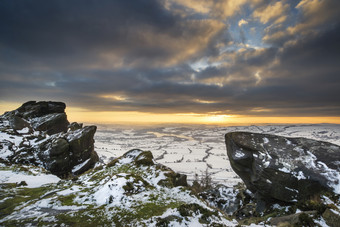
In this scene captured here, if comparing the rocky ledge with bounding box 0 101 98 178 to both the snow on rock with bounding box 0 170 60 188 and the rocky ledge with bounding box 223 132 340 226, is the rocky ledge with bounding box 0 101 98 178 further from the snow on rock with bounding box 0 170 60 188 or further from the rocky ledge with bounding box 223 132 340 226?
the rocky ledge with bounding box 223 132 340 226

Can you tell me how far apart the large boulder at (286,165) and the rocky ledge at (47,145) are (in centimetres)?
2949

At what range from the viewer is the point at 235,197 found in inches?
957

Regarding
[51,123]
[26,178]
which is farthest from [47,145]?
[51,123]

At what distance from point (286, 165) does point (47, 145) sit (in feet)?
124

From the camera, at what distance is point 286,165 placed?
52.8ft

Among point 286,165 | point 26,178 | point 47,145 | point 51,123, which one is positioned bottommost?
point 26,178

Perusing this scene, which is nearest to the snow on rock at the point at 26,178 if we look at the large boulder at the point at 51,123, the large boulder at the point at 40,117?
the large boulder at the point at 40,117

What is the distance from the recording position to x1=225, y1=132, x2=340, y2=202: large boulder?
14.6 m

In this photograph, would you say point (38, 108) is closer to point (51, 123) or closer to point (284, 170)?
point (51, 123)

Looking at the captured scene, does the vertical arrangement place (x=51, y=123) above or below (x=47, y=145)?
above

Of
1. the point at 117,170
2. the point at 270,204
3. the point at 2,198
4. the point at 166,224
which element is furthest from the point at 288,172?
the point at 2,198

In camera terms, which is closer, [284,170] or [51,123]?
[284,170]

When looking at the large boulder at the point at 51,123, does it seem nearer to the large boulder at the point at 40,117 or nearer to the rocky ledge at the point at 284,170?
the large boulder at the point at 40,117

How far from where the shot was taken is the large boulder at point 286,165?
14.6m
